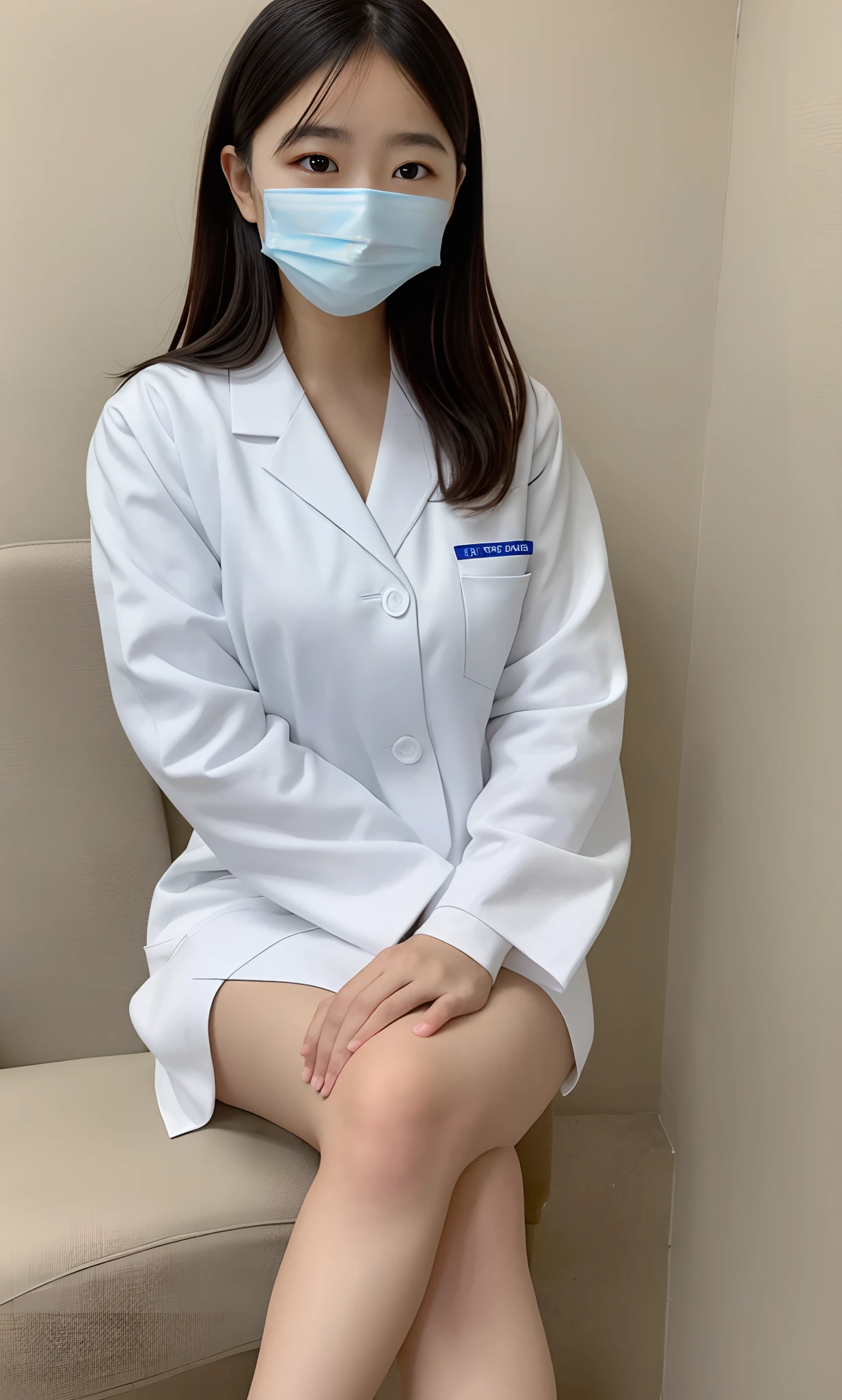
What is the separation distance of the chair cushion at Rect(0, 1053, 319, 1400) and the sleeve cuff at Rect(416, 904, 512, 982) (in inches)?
10.7

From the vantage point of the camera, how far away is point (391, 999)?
939 mm

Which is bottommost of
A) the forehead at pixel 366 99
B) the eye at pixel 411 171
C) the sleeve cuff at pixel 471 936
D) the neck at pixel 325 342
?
the sleeve cuff at pixel 471 936

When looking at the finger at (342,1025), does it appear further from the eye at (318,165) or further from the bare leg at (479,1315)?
the eye at (318,165)

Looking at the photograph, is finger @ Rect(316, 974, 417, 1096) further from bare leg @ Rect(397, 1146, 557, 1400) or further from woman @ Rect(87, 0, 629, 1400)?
bare leg @ Rect(397, 1146, 557, 1400)

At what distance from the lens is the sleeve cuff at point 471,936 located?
100cm

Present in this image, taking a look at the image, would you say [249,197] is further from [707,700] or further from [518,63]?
[707,700]

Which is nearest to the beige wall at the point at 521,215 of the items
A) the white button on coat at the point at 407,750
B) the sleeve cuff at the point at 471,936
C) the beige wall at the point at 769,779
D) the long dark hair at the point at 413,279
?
the beige wall at the point at 769,779

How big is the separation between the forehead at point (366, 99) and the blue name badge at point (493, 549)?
15.6 inches

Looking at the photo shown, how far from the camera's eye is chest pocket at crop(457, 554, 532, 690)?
114 cm

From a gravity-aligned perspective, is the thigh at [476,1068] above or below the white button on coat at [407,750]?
below

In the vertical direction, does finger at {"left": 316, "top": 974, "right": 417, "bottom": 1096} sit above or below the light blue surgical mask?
below

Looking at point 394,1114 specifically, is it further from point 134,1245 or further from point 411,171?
point 411,171

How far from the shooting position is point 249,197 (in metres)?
1.11

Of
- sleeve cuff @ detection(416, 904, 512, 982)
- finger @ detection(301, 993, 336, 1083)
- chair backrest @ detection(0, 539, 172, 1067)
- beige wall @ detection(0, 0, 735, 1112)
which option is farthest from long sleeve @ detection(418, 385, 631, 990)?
chair backrest @ detection(0, 539, 172, 1067)
